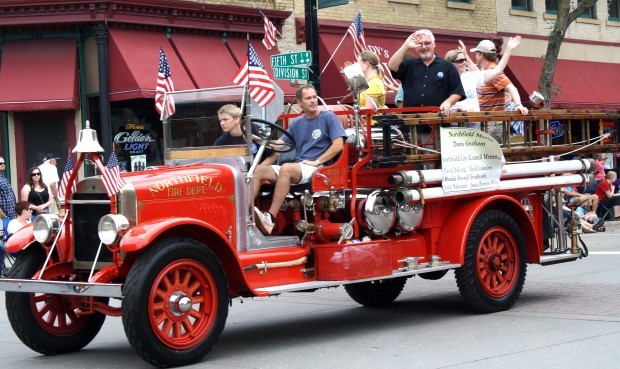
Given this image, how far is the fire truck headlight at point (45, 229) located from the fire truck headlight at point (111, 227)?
746 mm

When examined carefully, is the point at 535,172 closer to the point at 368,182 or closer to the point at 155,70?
the point at 368,182

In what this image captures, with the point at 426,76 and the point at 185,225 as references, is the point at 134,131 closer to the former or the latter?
the point at 426,76

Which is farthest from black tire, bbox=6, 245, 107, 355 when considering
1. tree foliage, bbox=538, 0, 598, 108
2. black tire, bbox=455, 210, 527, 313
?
tree foliage, bbox=538, 0, 598, 108

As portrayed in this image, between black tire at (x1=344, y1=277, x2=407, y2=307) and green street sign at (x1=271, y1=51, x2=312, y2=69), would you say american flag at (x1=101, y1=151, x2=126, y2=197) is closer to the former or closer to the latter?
black tire at (x1=344, y1=277, x2=407, y2=307)

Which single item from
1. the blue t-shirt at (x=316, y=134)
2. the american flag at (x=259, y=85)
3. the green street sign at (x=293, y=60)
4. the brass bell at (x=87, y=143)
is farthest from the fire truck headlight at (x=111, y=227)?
the green street sign at (x=293, y=60)

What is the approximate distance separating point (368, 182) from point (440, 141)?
79 cm

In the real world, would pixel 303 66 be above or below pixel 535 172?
above

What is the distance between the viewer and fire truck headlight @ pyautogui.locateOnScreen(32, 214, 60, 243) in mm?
8383

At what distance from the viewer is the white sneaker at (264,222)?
8773 millimetres

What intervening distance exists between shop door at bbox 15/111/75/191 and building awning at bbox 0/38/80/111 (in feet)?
2.19

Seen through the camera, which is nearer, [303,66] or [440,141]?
[440,141]

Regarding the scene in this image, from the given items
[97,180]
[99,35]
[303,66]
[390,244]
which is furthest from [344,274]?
[99,35]

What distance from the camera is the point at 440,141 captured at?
976 cm

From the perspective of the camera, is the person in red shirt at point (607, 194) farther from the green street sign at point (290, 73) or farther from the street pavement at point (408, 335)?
the street pavement at point (408, 335)
